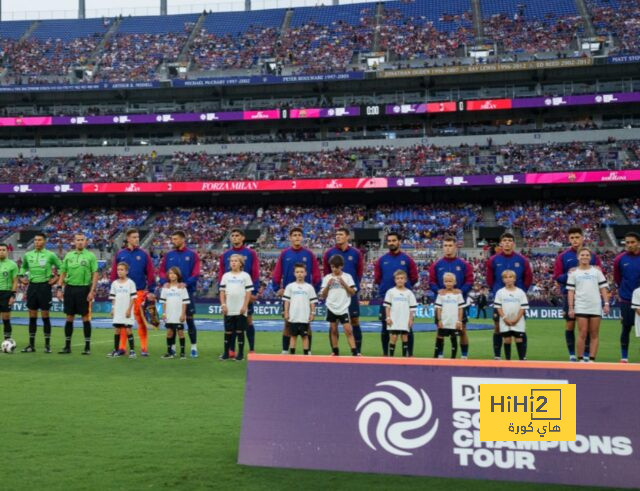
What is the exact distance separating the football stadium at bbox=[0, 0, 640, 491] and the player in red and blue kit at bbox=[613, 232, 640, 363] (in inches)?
1.3

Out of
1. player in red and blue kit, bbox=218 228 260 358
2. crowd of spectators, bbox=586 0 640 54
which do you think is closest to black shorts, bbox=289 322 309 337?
player in red and blue kit, bbox=218 228 260 358

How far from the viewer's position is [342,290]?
13047 millimetres

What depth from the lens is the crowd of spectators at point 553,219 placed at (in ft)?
147

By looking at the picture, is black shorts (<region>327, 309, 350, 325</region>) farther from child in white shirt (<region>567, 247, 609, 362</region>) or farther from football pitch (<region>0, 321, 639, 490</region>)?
child in white shirt (<region>567, 247, 609, 362</region>)

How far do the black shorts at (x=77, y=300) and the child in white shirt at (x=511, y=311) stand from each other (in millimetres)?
7639

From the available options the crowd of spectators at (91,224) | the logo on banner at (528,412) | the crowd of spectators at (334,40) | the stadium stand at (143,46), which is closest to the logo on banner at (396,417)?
the logo on banner at (528,412)

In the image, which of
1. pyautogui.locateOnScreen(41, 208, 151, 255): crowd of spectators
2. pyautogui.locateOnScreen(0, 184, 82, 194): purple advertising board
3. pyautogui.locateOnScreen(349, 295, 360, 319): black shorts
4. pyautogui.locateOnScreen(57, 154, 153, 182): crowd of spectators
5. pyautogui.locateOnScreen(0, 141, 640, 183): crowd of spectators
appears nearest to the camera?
pyautogui.locateOnScreen(349, 295, 360, 319): black shorts

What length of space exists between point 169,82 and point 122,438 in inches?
2024

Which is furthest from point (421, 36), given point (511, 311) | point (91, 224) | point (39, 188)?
point (511, 311)

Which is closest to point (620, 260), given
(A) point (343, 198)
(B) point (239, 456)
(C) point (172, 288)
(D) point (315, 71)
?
(C) point (172, 288)

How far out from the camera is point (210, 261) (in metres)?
45.0

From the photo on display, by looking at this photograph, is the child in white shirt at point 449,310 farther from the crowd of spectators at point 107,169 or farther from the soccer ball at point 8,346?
the crowd of spectators at point 107,169

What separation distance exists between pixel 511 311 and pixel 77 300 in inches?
316

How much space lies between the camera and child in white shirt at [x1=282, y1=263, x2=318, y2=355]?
514 inches
